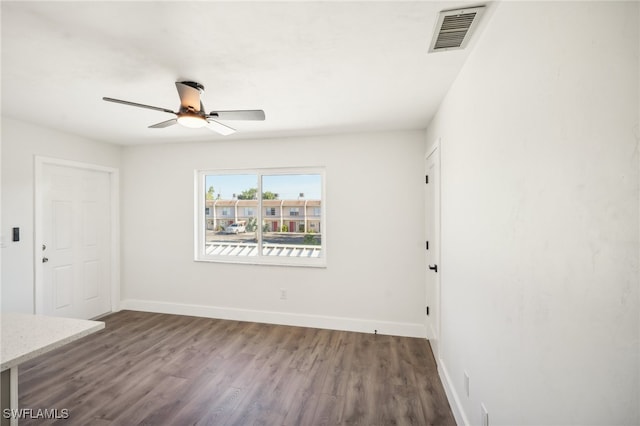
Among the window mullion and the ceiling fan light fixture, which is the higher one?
the ceiling fan light fixture

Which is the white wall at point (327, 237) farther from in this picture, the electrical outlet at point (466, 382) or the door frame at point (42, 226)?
the electrical outlet at point (466, 382)

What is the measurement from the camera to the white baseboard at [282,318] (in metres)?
3.36

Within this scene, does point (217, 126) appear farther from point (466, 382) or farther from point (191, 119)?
point (466, 382)

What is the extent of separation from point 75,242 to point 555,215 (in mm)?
4896

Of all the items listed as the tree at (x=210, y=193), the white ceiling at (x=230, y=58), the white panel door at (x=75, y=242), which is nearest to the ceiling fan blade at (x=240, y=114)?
the white ceiling at (x=230, y=58)

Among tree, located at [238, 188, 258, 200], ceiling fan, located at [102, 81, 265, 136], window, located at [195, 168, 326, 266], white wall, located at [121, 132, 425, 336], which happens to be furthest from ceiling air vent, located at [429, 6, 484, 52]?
tree, located at [238, 188, 258, 200]

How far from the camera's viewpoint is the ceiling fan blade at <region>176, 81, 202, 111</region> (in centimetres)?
199

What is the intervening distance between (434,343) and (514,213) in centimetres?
215

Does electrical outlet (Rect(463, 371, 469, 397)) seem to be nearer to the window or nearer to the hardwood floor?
the hardwood floor

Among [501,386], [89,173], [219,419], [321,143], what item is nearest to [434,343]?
[501,386]

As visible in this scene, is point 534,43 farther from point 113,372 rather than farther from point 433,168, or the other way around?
point 113,372

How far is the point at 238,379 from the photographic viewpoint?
8.05 ft

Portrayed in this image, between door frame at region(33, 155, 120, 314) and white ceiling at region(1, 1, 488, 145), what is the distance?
2.22ft

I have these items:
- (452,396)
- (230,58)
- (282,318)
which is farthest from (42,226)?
(452,396)
